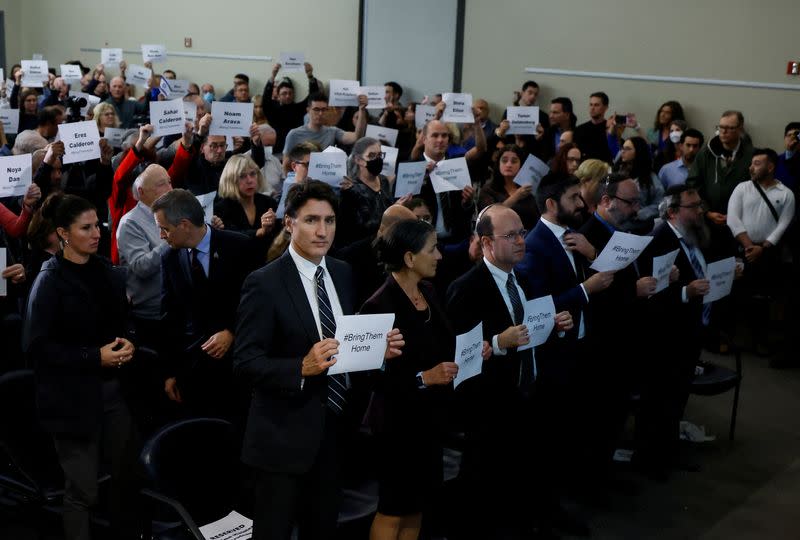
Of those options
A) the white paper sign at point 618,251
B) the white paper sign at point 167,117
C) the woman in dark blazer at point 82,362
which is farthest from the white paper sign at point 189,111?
the white paper sign at point 618,251

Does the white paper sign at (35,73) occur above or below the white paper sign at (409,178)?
above

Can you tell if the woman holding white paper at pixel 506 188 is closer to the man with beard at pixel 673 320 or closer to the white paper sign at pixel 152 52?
the man with beard at pixel 673 320

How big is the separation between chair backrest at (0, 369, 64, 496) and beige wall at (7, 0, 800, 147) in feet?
25.4

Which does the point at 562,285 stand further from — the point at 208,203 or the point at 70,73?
the point at 70,73

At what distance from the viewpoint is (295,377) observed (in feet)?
9.53

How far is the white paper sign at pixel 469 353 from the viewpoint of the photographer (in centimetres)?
355

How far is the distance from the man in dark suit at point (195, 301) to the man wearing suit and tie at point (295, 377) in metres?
1.33

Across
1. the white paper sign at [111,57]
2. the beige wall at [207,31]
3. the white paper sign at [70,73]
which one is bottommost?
the white paper sign at [70,73]

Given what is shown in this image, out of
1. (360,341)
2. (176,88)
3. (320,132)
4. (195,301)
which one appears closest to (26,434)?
(195,301)

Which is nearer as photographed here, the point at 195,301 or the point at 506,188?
the point at 195,301

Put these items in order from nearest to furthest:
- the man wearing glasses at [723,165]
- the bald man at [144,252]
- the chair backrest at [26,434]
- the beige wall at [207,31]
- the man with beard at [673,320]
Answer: the chair backrest at [26,434] < the bald man at [144,252] < the man with beard at [673,320] < the man wearing glasses at [723,165] < the beige wall at [207,31]

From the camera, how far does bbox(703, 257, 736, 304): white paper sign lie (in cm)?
536

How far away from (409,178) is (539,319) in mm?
2586

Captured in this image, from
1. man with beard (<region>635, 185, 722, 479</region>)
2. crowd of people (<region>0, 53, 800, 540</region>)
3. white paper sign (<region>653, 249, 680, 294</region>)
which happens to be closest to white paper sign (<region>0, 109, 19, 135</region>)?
crowd of people (<region>0, 53, 800, 540</region>)
